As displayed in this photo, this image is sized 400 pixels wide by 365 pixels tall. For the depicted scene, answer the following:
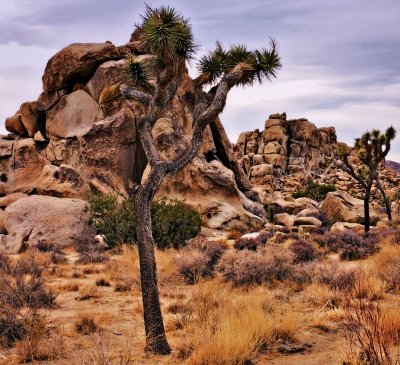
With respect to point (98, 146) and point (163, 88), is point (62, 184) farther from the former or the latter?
point (163, 88)

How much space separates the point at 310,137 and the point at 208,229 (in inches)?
2134

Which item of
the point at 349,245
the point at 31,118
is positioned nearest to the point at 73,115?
the point at 31,118

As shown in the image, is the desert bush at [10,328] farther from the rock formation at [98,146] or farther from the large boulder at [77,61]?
the large boulder at [77,61]

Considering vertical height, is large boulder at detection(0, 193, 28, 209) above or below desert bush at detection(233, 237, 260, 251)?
above

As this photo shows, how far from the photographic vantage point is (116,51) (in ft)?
96.8

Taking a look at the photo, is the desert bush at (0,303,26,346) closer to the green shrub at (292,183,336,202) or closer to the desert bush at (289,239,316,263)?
the desert bush at (289,239,316,263)

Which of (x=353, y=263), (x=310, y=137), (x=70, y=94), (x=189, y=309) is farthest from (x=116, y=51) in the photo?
(x=310, y=137)

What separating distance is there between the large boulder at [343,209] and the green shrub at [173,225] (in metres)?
10.9

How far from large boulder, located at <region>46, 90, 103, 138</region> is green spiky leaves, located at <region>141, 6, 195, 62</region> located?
20.9 metres

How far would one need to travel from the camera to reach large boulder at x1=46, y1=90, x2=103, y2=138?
2897cm

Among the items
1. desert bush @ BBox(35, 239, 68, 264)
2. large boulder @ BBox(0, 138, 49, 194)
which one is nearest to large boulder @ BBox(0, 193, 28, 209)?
large boulder @ BBox(0, 138, 49, 194)

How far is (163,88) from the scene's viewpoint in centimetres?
780

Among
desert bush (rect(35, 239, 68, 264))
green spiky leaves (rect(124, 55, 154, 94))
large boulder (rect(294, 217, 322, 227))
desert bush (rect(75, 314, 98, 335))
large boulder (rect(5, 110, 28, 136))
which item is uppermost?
large boulder (rect(5, 110, 28, 136))

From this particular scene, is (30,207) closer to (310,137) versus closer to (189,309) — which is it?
(189,309)
